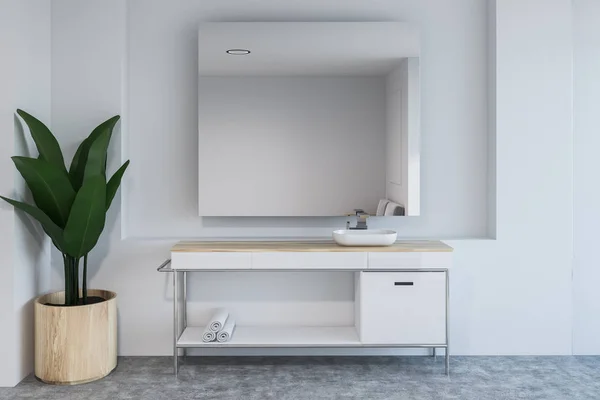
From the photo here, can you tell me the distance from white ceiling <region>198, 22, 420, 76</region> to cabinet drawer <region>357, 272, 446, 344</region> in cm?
129

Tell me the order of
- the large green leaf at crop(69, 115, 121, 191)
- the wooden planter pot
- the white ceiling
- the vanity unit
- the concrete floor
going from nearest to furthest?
the concrete floor → the wooden planter pot → the vanity unit → the large green leaf at crop(69, 115, 121, 191) → the white ceiling

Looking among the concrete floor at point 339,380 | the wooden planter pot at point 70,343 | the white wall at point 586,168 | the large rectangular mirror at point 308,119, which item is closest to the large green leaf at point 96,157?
the large rectangular mirror at point 308,119

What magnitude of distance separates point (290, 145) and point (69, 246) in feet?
4.70

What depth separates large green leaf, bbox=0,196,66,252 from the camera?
12.4 ft

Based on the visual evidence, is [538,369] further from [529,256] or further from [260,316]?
[260,316]

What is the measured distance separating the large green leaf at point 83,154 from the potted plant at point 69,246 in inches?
3.1

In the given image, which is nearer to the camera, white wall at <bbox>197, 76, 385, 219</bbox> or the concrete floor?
the concrete floor

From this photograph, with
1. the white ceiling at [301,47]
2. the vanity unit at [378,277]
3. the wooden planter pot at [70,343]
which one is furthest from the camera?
the white ceiling at [301,47]

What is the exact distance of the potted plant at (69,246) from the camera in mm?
3824

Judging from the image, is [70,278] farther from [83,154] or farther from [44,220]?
[83,154]

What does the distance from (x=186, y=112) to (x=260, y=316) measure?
1352 mm

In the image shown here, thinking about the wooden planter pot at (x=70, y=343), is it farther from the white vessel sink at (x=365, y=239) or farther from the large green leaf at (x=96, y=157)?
the white vessel sink at (x=365, y=239)

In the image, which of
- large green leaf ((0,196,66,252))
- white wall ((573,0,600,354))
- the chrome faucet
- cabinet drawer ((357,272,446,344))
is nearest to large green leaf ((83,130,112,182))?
large green leaf ((0,196,66,252))

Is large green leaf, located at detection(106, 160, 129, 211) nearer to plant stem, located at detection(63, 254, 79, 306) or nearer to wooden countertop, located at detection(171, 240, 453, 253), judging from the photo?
plant stem, located at detection(63, 254, 79, 306)
